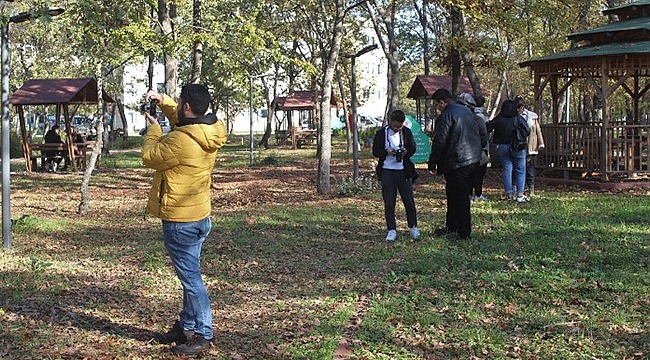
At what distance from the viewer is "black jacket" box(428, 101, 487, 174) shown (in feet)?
30.9

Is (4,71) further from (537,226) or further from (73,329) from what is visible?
(537,226)

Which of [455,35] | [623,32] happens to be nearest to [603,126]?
[623,32]

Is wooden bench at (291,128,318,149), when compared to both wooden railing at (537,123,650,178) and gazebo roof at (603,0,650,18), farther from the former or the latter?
wooden railing at (537,123,650,178)

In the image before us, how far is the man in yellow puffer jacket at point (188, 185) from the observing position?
Result: 529 centimetres

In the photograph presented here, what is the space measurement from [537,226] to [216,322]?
5806 mm

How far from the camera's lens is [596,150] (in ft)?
54.3

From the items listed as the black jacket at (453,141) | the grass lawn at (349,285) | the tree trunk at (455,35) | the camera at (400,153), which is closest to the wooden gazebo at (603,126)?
the tree trunk at (455,35)

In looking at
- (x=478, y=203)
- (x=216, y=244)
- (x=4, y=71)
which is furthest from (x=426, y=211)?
(x=4, y=71)

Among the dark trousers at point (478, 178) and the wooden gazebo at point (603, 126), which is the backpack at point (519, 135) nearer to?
the dark trousers at point (478, 178)

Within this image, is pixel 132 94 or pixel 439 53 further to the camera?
pixel 132 94

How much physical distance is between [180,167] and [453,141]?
4.85m

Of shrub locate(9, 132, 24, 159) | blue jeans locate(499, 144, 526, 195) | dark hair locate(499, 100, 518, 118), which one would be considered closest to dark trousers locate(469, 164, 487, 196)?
blue jeans locate(499, 144, 526, 195)

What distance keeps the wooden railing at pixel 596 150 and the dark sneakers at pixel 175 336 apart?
40.9 ft

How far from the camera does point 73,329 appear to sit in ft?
20.1
